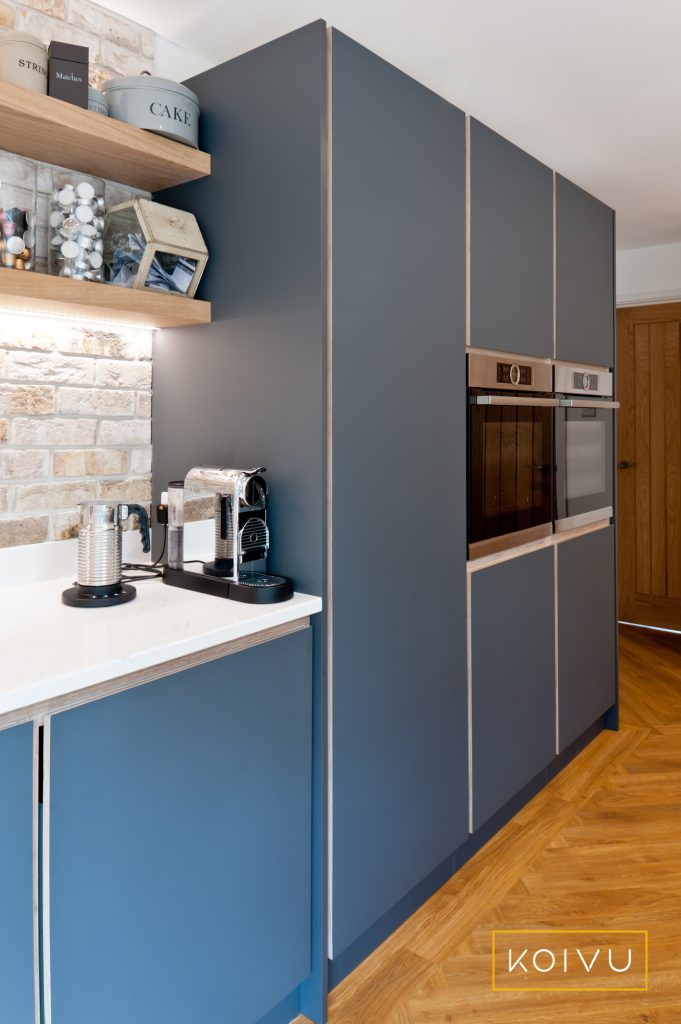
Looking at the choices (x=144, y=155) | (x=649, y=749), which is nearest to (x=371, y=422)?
(x=144, y=155)

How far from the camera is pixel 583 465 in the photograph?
2.89m

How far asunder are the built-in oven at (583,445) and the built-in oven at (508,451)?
90 millimetres

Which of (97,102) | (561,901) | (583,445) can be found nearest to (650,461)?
(583,445)

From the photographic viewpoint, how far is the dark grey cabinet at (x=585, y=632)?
9.02ft

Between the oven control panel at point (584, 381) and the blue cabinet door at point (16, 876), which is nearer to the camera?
the blue cabinet door at point (16, 876)

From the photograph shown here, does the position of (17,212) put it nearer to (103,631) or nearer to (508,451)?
(103,631)

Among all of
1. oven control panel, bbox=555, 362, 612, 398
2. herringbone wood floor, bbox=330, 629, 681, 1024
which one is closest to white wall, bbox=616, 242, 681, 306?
oven control panel, bbox=555, 362, 612, 398

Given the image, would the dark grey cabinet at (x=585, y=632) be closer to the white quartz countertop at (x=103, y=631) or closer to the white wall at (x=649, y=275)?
the white quartz countertop at (x=103, y=631)

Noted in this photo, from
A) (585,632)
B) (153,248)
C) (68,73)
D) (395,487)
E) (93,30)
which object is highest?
(93,30)

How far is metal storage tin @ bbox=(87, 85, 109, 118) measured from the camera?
5.51 ft

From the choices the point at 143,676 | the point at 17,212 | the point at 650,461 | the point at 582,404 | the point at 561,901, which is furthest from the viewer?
the point at 650,461

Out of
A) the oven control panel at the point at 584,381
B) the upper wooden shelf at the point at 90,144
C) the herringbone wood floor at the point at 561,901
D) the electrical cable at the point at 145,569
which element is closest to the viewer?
the upper wooden shelf at the point at 90,144

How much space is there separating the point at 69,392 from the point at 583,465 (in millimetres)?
1912

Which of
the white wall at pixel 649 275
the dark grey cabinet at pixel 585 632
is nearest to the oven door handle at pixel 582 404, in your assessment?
the dark grey cabinet at pixel 585 632
